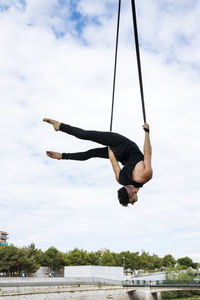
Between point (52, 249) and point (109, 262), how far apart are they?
53.2ft

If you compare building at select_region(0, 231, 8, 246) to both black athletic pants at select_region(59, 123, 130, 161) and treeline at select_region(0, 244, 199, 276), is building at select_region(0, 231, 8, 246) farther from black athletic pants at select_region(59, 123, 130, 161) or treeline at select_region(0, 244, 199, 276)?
black athletic pants at select_region(59, 123, 130, 161)

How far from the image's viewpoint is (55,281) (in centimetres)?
3516

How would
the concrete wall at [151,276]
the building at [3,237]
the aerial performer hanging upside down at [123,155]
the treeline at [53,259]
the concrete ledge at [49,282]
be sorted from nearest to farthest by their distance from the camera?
the aerial performer hanging upside down at [123,155], the concrete ledge at [49,282], the treeline at [53,259], the concrete wall at [151,276], the building at [3,237]

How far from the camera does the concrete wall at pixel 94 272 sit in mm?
43969

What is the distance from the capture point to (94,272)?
44344mm

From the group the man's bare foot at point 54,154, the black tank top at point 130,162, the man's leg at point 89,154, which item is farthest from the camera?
the man's bare foot at point 54,154

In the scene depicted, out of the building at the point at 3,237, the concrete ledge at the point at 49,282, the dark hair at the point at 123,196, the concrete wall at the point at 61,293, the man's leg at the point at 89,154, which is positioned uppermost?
the building at the point at 3,237

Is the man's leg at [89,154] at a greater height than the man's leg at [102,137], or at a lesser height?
lesser

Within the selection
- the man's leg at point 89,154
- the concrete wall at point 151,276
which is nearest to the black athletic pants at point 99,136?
the man's leg at point 89,154

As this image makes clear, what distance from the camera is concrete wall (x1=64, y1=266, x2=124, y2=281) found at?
144 ft

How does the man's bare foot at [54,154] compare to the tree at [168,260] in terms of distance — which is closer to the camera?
the man's bare foot at [54,154]

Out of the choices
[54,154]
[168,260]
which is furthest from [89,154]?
[168,260]

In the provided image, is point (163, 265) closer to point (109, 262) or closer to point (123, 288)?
point (109, 262)

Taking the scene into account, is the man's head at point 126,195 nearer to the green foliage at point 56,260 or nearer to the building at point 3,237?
the green foliage at point 56,260
